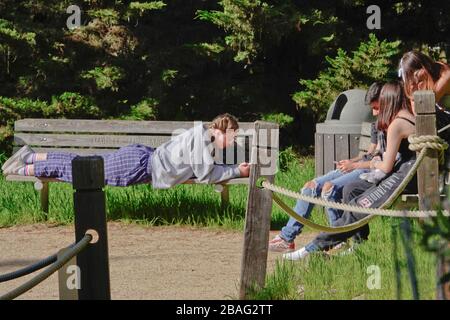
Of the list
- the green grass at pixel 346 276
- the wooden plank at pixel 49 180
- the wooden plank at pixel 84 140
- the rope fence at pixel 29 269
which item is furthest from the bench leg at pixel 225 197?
the rope fence at pixel 29 269

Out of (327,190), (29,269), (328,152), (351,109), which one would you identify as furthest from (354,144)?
(29,269)

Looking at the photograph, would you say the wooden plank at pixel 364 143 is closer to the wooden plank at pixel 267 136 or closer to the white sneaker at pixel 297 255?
the white sneaker at pixel 297 255

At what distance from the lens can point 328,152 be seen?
8.66m

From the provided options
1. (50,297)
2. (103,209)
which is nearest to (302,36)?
(50,297)

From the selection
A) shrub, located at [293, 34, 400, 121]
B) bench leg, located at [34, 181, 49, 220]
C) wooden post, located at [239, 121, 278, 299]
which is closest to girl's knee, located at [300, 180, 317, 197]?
wooden post, located at [239, 121, 278, 299]

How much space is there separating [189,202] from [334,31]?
13.1ft

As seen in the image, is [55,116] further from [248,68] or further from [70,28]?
[248,68]

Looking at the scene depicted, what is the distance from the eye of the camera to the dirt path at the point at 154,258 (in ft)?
19.7

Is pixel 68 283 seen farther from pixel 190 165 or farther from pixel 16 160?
pixel 16 160

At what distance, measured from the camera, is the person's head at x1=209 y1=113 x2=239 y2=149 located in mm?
8312

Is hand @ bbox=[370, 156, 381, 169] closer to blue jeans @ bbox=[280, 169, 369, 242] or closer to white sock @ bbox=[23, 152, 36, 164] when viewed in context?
blue jeans @ bbox=[280, 169, 369, 242]

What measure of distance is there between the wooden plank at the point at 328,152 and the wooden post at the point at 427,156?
3061 millimetres

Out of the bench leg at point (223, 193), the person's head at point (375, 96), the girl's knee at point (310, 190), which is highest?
the person's head at point (375, 96)

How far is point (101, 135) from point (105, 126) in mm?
112
